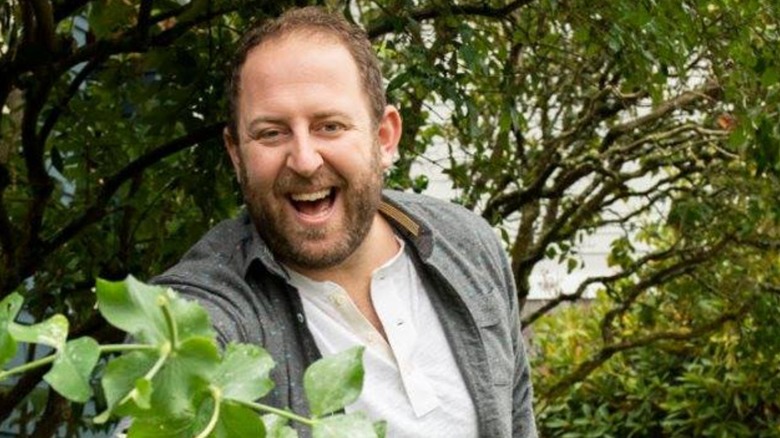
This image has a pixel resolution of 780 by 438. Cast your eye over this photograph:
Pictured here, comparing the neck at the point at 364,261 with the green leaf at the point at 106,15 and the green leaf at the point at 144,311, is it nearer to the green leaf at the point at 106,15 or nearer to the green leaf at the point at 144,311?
the green leaf at the point at 144,311

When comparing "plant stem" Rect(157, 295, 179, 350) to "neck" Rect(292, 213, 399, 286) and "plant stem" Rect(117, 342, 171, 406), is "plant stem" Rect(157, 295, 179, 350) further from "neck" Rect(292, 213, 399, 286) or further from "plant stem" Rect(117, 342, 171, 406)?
"neck" Rect(292, 213, 399, 286)

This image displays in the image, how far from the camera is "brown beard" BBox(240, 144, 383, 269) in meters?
2.80

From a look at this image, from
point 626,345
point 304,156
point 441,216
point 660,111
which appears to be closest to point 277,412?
point 304,156

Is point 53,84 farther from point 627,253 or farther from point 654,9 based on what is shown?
point 627,253

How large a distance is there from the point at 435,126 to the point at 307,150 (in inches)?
170

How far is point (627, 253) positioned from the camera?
8367mm

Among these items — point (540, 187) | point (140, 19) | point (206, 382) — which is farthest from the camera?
point (540, 187)

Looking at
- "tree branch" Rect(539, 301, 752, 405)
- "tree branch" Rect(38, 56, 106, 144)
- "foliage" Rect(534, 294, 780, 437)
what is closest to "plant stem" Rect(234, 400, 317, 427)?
"tree branch" Rect(38, 56, 106, 144)

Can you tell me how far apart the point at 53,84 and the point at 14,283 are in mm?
628

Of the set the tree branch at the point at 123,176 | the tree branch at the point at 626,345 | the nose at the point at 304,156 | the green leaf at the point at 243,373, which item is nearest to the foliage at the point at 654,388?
the tree branch at the point at 626,345

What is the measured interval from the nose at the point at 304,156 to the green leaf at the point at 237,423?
1.50 metres

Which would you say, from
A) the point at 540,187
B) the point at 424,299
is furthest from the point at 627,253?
the point at 424,299

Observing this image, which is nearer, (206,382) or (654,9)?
(206,382)

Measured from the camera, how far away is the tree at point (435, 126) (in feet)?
15.5
